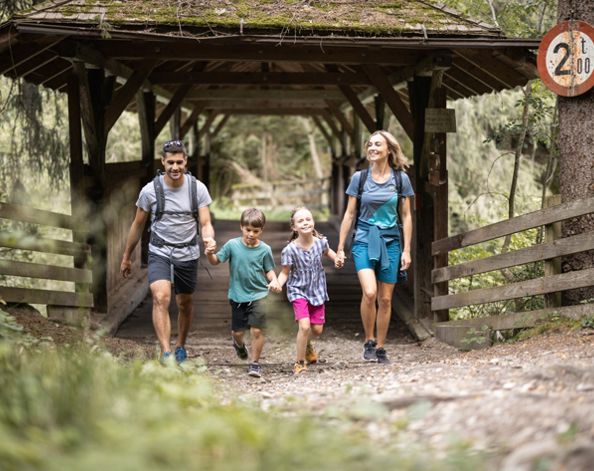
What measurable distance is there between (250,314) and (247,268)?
1.26ft

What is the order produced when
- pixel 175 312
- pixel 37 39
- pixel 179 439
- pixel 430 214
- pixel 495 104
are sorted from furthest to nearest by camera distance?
pixel 495 104 < pixel 175 312 < pixel 430 214 < pixel 37 39 < pixel 179 439

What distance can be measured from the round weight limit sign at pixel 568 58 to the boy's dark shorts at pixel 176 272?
351cm

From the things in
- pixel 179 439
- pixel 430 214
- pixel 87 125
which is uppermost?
pixel 87 125

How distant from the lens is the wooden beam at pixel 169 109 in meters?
14.2

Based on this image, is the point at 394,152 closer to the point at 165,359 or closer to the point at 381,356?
the point at 381,356

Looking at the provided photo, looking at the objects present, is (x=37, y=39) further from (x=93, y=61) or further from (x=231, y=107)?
(x=231, y=107)

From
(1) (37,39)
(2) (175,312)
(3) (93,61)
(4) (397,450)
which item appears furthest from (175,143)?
(2) (175,312)

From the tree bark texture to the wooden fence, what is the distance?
24cm

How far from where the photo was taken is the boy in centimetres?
766

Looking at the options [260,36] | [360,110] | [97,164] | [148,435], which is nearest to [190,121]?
[360,110]

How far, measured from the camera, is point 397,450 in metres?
3.90

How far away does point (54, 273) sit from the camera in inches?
371

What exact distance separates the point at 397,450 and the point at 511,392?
127 centimetres

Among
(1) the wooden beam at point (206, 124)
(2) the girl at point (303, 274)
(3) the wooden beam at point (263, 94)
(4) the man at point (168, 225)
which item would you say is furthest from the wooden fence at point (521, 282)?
(1) the wooden beam at point (206, 124)
